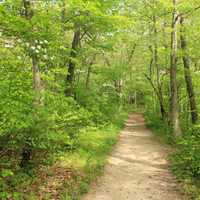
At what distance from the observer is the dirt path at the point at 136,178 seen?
297 inches

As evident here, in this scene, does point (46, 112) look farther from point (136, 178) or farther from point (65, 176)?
point (136, 178)

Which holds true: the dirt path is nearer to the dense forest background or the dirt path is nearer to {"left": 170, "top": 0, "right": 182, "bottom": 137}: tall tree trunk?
the dense forest background

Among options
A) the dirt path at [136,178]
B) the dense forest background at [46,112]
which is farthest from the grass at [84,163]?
the dirt path at [136,178]

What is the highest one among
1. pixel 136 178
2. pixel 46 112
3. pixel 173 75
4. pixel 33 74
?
pixel 173 75

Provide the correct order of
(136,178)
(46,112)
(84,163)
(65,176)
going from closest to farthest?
(46,112) → (65,176) → (136,178) → (84,163)

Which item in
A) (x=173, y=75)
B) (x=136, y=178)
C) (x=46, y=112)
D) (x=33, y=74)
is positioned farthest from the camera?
(x=173, y=75)

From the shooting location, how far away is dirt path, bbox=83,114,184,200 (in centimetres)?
754

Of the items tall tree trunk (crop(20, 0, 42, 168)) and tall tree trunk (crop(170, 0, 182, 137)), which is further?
tall tree trunk (crop(170, 0, 182, 137))

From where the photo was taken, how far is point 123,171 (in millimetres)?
9773

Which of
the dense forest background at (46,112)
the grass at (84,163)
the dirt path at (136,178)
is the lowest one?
the dirt path at (136,178)

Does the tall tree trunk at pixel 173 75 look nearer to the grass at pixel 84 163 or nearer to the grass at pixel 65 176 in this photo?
the grass at pixel 84 163

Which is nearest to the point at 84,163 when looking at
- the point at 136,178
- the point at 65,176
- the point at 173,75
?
the point at 65,176

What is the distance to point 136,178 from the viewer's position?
8992 mm

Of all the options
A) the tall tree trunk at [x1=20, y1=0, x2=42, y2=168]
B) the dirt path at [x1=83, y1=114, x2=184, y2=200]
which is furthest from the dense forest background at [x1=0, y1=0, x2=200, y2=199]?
the dirt path at [x1=83, y1=114, x2=184, y2=200]
